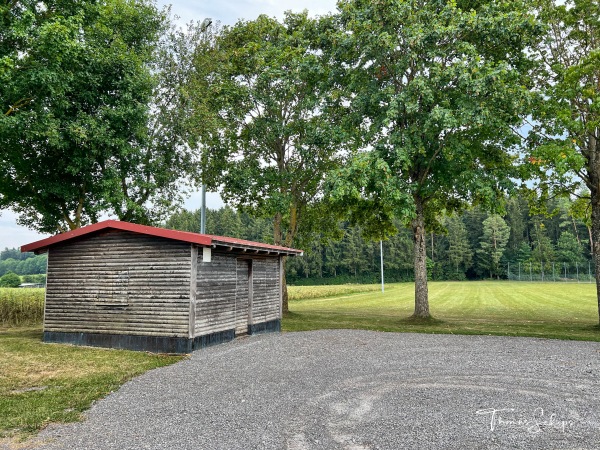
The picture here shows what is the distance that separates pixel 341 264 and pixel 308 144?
67988 mm

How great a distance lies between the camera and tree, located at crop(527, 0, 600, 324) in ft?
47.5

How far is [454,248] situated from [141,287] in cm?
8086

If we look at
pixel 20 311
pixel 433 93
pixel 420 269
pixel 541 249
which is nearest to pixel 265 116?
pixel 433 93

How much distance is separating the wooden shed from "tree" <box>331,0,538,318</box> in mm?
5928

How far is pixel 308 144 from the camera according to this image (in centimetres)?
1986

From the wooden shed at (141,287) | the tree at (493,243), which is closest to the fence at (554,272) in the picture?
the tree at (493,243)

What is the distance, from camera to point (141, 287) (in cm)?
1141

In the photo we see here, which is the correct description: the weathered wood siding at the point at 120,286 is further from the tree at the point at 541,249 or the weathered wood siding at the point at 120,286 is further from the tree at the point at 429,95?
the tree at the point at 541,249

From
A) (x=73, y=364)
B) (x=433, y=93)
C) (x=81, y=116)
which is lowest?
(x=73, y=364)

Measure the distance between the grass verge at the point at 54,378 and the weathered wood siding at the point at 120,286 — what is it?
760mm

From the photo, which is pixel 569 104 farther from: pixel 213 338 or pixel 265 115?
pixel 213 338

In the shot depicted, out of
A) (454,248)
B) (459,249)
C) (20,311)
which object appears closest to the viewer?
(20,311)

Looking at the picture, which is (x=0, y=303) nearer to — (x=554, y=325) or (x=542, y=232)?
(x=554, y=325)

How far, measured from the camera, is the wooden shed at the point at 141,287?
11.0 m
